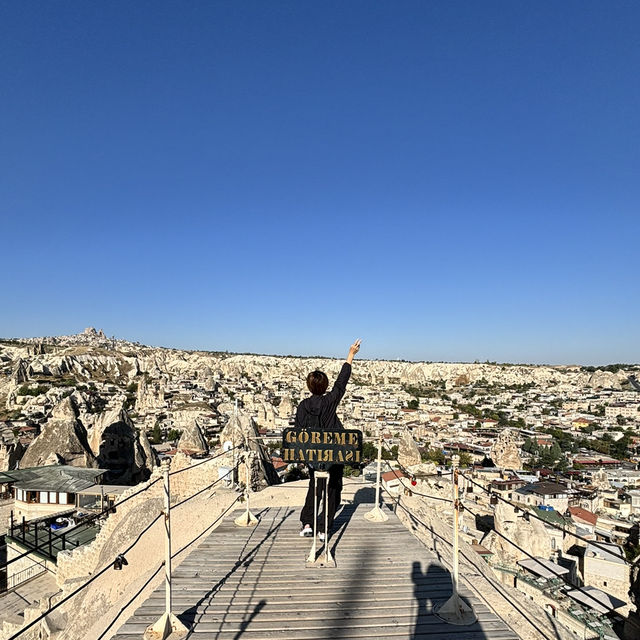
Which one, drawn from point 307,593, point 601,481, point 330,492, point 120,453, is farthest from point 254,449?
point 601,481

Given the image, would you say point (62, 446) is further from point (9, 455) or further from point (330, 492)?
point (330, 492)

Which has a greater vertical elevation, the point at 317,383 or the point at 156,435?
the point at 317,383

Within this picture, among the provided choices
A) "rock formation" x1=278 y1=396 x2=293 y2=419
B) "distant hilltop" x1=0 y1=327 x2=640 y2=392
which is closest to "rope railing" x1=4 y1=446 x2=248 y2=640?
"rock formation" x1=278 y1=396 x2=293 y2=419

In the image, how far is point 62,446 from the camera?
2134 cm

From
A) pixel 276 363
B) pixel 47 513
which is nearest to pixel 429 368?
pixel 276 363

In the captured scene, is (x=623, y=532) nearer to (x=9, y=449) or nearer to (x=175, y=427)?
(x=9, y=449)

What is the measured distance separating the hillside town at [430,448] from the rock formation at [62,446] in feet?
0.23

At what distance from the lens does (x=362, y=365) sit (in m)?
186

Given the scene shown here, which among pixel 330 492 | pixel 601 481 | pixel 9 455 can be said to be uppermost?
pixel 330 492

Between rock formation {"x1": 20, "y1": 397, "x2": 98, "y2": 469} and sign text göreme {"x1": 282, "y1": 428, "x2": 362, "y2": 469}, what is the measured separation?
19.5 metres

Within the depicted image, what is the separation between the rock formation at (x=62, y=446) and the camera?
825 inches

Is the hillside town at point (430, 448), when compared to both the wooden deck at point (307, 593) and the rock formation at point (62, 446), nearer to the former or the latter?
the rock formation at point (62, 446)

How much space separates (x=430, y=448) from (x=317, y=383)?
1879 inches

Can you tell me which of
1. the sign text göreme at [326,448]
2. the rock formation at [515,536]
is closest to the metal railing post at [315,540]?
the sign text göreme at [326,448]
